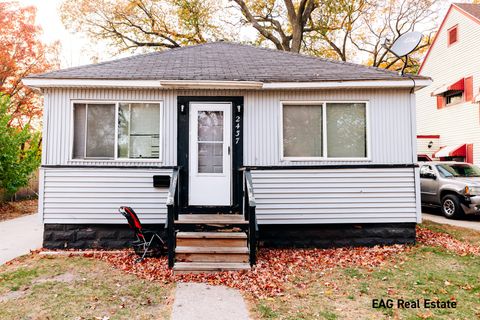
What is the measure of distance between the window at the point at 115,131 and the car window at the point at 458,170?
9.05 metres

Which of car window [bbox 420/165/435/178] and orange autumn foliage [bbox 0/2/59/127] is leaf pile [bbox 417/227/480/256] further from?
orange autumn foliage [bbox 0/2/59/127]

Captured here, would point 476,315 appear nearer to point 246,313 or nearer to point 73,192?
point 246,313

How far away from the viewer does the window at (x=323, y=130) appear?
22.3 ft

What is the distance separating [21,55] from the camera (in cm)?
1789

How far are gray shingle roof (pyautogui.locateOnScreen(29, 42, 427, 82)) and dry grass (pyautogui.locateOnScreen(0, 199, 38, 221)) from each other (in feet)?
22.5

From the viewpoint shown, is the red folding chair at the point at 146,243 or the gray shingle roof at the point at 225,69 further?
the gray shingle roof at the point at 225,69

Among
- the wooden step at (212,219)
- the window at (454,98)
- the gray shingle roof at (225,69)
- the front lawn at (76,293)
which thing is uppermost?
the window at (454,98)

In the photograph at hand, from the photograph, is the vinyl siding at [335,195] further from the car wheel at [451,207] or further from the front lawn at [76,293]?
the car wheel at [451,207]

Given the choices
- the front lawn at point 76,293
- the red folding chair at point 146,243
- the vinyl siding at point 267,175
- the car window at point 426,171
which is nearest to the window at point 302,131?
the vinyl siding at point 267,175

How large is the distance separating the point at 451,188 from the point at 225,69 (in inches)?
305

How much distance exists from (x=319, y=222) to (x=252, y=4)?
15521mm

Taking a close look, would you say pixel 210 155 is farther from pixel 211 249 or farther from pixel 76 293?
pixel 76 293

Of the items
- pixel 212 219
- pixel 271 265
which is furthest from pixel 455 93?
pixel 212 219

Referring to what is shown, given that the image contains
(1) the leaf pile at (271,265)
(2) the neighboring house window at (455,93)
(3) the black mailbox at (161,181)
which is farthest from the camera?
(2) the neighboring house window at (455,93)
